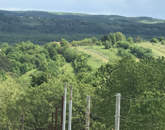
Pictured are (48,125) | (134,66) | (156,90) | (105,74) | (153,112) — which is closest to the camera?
(153,112)

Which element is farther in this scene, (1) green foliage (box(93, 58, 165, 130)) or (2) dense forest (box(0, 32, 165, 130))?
(2) dense forest (box(0, 32, 165, 130))

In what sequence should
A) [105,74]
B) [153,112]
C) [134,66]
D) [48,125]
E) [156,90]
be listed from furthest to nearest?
[105,74] < [48,125] < [134,66] < [156,90] < [153,112]

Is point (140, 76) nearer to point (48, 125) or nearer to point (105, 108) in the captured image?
point (105, 108)

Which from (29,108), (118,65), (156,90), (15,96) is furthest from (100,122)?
(15,96)

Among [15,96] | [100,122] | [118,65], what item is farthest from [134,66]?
[15,96]

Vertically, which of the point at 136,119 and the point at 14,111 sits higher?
the point at 136,119

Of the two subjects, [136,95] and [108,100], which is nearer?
[136,95]

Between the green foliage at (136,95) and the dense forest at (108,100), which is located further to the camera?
the dense forest at (108,100)

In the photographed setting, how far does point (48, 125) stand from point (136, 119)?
2516 cm

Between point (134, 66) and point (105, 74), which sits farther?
point (105, 74)

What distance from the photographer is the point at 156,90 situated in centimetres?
5672

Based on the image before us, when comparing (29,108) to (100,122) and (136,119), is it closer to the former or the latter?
(100,122)

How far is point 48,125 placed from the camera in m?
74.8

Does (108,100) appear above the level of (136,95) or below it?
below
